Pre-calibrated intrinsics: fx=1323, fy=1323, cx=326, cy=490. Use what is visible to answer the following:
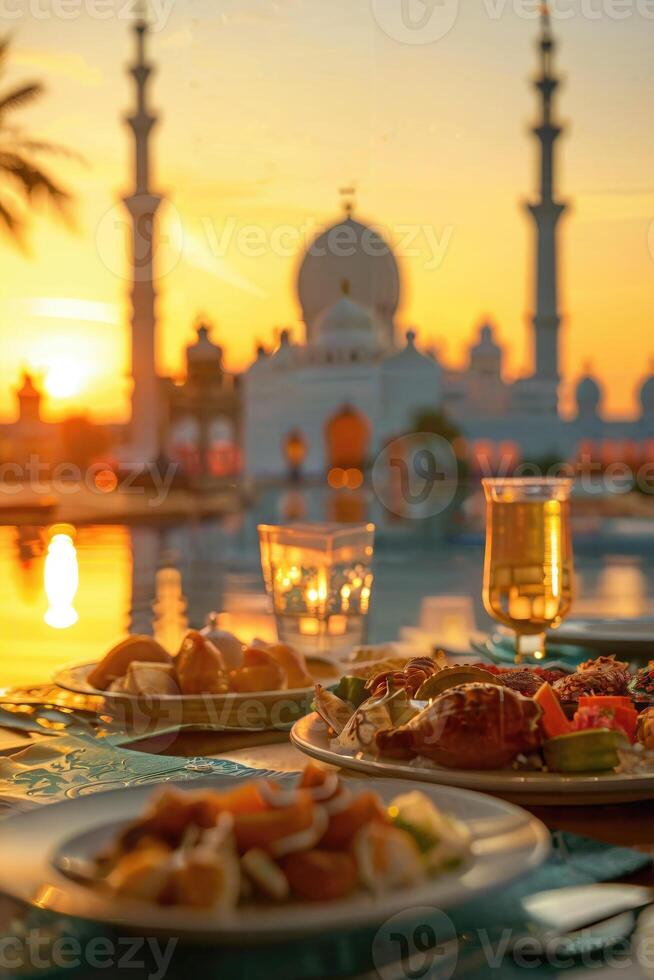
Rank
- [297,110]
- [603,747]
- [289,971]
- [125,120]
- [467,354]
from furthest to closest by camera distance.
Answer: [467,354] → [125,120] → [297,110] → [603,747] → [289,971]

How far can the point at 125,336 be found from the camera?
2706 cm

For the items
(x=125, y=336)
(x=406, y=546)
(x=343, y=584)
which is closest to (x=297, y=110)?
(x=406, y=546)

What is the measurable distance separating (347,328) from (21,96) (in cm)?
1456

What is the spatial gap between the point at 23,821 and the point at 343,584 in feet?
2.30

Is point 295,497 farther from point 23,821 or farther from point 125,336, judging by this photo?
point 23,821

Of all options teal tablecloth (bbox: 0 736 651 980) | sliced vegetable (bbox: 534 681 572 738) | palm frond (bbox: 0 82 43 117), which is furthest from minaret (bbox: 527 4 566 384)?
teal tablecloth (bbox: 0 736 651 980)

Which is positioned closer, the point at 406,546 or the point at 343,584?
the point at 343,584

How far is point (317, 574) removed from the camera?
1437 millimetres

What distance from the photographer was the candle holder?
1440mm
